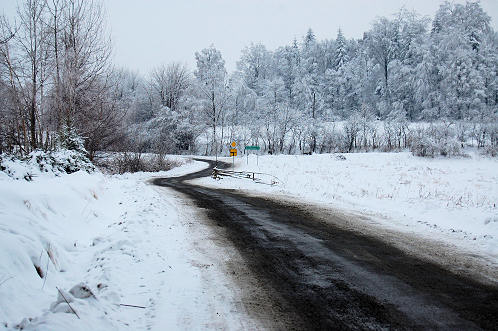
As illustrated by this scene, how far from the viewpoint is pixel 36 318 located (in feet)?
9.38

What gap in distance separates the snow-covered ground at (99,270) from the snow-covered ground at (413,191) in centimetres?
547

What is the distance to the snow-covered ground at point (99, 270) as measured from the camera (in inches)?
129

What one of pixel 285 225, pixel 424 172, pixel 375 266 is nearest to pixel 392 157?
pixel 424 172

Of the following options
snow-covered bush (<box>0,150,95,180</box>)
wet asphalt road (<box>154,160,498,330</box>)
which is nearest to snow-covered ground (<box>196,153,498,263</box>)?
wet asphalt road (<box>154,160,498,330</box>)

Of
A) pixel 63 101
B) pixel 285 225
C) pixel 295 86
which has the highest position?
pixel 295 86

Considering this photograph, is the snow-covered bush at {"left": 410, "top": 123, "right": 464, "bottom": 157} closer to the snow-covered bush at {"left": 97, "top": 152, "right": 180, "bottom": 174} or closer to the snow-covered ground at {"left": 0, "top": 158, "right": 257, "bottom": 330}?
the snow-covered bush at {"left": 97, "top": 152, "right": 180, "bottom": 174}

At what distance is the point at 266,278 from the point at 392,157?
1181 inches

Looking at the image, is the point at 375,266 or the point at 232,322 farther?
the point at 375,266

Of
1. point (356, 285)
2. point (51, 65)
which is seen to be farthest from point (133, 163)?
point (356, 285)

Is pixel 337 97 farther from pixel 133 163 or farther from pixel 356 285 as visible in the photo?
pixel 356 285

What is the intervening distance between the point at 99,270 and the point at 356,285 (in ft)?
13.2

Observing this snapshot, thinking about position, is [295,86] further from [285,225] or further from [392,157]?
[285,225]

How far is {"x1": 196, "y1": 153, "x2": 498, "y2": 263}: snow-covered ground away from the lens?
804 cm

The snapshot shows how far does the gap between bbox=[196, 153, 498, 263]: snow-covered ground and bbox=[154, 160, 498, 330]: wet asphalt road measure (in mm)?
1992
